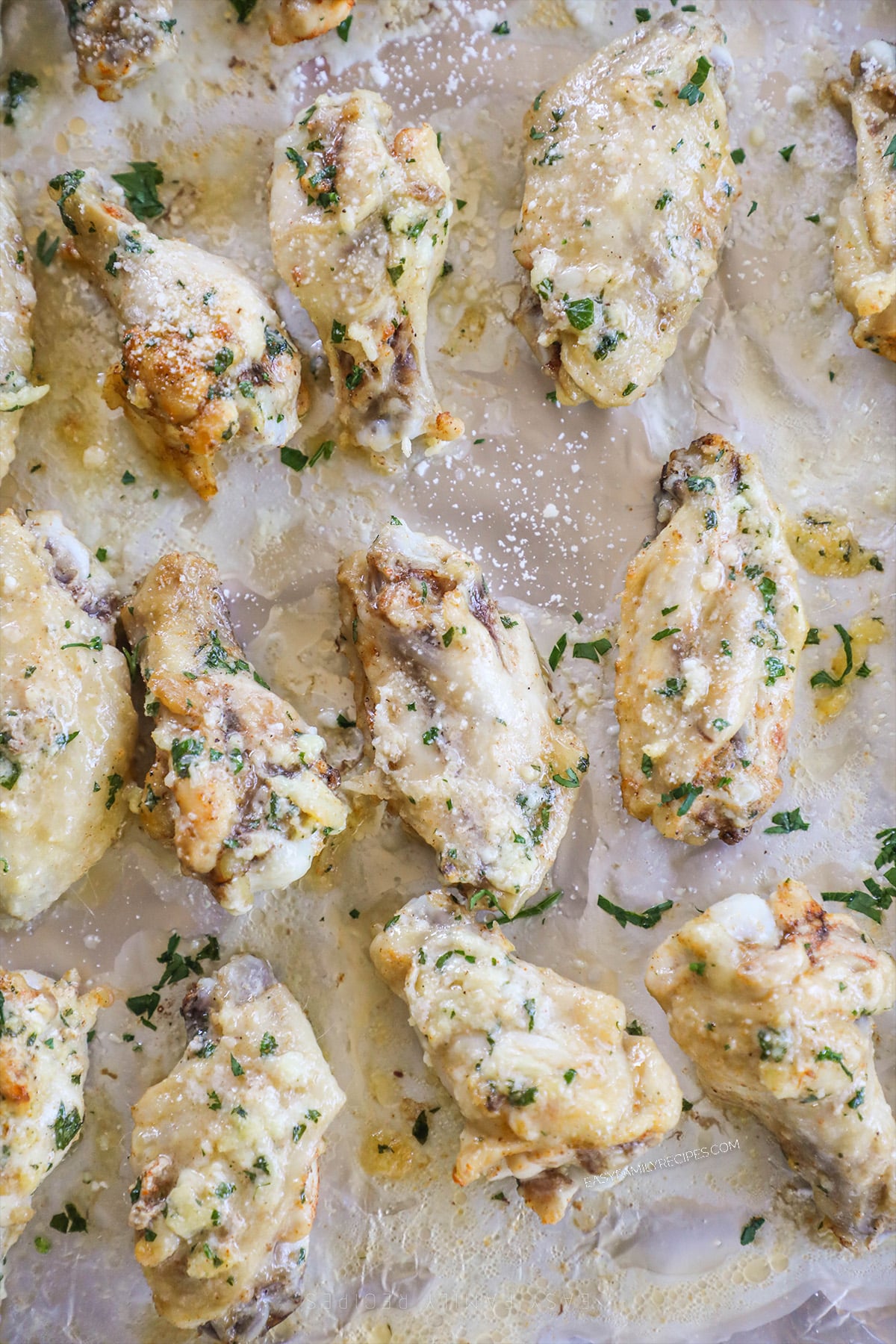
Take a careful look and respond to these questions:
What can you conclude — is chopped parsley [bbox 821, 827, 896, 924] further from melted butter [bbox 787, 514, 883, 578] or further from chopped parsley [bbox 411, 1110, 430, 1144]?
chopped parsley [bbox 411, 1110, 430, 1144]

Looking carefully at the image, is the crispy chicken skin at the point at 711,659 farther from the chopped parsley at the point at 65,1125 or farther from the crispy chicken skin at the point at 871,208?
the chopped parsley at the point at 65,1125

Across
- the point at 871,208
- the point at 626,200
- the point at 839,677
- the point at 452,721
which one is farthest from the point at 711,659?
the point at 871,208

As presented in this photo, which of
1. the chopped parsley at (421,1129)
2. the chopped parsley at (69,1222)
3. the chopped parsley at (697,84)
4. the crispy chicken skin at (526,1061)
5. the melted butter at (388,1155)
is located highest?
the chopped parsley at (697,84)

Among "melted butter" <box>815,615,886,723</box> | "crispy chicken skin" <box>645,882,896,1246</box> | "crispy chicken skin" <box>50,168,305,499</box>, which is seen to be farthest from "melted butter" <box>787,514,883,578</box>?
"crispy chicken skin" <box>50,168,305,499</box>

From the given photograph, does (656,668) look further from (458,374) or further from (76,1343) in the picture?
(76,1343)

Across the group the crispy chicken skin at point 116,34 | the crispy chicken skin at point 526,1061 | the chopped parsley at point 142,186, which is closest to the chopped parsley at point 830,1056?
the crispy chicken skin at point 526,1061

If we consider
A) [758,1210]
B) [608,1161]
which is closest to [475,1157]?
[608,1161]
